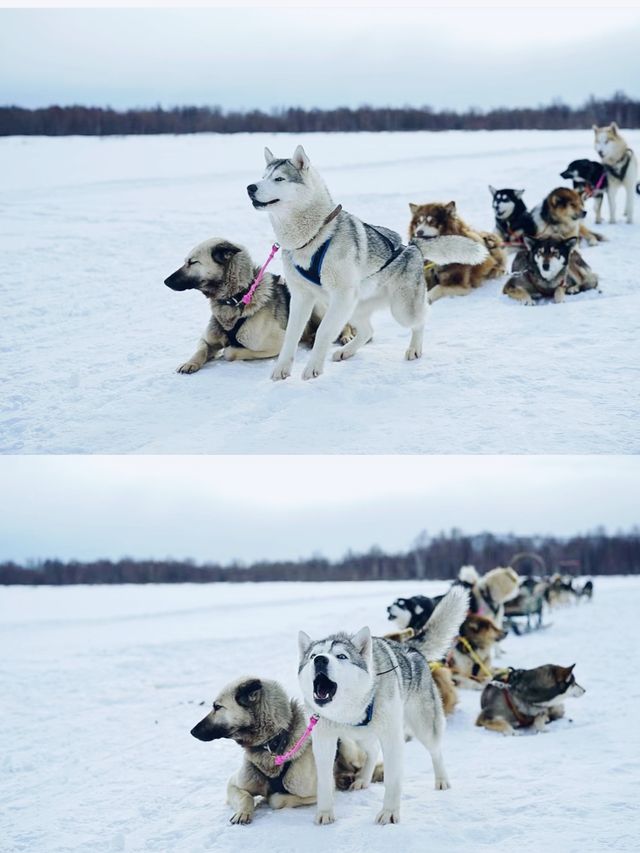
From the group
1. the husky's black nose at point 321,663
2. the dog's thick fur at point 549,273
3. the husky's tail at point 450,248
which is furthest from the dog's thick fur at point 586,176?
the husky's black nose at point 321,663

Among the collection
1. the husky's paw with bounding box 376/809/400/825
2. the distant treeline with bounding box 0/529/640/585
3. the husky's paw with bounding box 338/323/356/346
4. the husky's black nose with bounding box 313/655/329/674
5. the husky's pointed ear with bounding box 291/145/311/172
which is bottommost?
the husky's paw with bounding box 376/809/400/825

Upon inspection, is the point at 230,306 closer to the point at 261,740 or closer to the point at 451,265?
the point at 451,265

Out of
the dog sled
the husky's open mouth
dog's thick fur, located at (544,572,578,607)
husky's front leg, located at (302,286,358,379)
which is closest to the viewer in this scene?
the husky's open mouth

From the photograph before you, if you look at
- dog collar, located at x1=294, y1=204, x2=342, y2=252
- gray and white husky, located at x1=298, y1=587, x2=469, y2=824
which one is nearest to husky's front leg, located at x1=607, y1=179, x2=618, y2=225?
dog collar, located at x1=294, y1=204, x2=342, y2=252

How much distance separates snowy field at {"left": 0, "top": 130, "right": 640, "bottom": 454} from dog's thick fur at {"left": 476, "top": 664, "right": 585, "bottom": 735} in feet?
3.58

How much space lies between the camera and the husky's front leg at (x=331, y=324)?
271 centimetres

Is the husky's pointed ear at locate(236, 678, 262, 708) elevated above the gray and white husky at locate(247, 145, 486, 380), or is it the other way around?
the gray and white husky at locate(247, 145, 486, 380)

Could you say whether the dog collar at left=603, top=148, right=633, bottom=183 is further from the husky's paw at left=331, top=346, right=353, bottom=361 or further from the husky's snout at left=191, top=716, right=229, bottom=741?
the husky's snout at left=191, top=716, right=229, bottom=741

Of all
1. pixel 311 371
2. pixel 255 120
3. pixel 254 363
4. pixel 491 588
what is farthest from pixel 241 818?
pixel 255 120

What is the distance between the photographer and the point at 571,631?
4770 millimetres

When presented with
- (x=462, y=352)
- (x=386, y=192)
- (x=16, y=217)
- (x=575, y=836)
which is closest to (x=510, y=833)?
(x=575, y=836)

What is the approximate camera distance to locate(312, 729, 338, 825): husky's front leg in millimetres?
2408

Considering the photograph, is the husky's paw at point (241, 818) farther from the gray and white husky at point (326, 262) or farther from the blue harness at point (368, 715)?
the gray and white husky at point (326, 262)

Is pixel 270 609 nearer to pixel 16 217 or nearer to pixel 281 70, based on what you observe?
pixel 16 217
